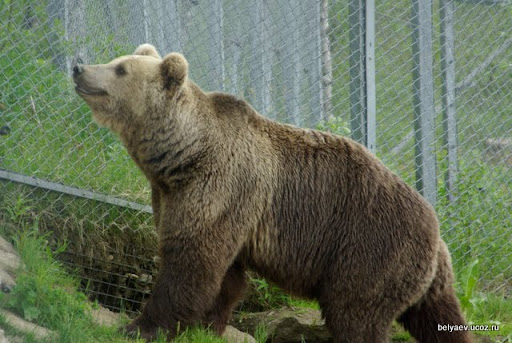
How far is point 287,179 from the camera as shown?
18.3ft

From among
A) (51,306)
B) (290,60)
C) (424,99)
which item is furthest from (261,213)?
(424,99)

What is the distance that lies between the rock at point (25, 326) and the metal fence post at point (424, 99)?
3.96 m

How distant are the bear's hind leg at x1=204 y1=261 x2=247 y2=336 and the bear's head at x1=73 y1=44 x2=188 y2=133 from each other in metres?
1.34

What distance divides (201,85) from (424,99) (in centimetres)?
215

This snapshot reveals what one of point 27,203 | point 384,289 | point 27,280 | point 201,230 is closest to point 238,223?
point 201,230

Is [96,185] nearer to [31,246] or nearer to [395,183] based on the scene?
[31,246]

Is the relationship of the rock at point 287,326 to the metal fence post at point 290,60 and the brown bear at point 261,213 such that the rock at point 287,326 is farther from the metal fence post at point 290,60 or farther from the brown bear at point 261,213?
the metal fence post at point 290,60

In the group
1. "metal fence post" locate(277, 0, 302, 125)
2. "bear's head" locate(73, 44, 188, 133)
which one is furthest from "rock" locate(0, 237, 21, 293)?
"metal fence post" locate(277, 0, 302, 125)

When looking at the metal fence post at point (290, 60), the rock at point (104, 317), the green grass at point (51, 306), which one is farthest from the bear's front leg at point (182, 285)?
the metal fence post at point (290, 60)

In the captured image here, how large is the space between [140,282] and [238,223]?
5.71ft

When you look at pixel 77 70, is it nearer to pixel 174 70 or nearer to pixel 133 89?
pixel 133 89

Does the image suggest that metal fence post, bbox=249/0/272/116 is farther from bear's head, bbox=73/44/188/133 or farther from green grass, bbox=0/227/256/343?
green grass, bbox=0/227/256/343

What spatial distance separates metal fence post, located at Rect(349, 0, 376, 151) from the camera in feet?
22.6

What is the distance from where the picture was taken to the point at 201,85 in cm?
697
